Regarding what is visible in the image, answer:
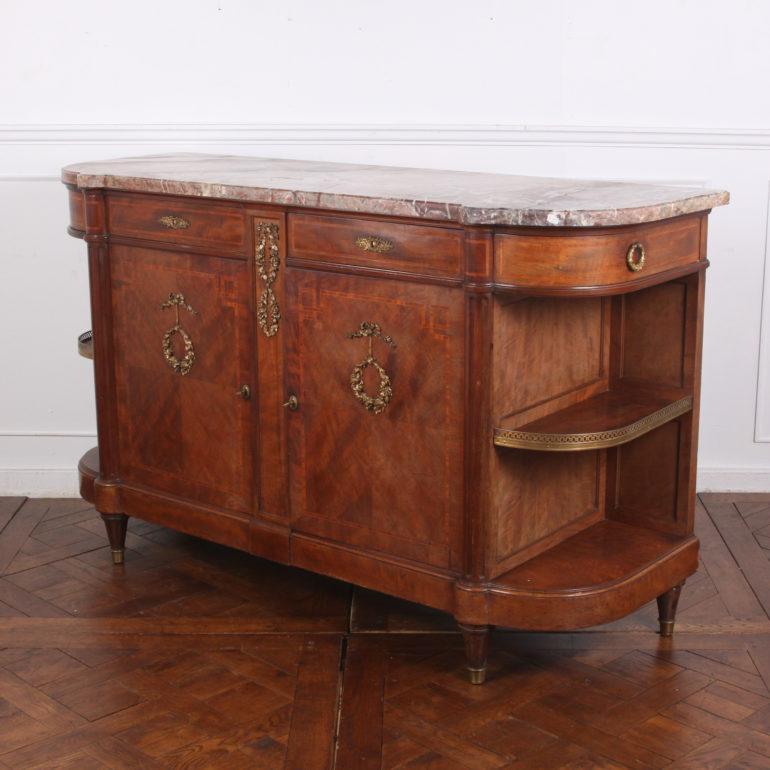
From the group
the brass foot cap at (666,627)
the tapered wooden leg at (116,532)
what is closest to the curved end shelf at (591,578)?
the brass foot cap at (666,627)

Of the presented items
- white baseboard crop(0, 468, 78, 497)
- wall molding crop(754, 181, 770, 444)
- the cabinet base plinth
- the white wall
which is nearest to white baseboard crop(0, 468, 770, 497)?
white baseboard crop(0, 468, 78, 497)

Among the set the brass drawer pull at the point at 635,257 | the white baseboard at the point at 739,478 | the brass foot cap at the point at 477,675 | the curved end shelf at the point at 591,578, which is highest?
the brass drawer pull at the point at 635,257

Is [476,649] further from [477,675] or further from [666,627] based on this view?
[666,627]

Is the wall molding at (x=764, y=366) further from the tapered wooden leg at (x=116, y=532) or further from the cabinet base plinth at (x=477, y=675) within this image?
the tapered wooden leg at (x=116, y=532)

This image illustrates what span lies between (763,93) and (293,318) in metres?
1.97

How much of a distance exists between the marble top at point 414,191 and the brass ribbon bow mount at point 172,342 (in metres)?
0.31

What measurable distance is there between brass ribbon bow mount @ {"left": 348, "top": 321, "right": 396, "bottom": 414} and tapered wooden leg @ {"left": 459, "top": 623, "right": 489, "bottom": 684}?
58 cm

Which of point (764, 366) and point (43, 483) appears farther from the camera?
point (43, 483)

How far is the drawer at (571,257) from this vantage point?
9.12 ft

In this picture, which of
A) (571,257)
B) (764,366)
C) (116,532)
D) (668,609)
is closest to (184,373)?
(116,532)

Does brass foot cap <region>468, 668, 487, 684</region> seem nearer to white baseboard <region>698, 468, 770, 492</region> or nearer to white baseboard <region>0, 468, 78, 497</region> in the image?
white baseboard <region>698, 468, 770, 492</region>

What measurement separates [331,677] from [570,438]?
847mm

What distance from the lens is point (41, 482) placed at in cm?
459

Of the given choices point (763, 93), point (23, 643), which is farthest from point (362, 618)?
point (763, 93)
